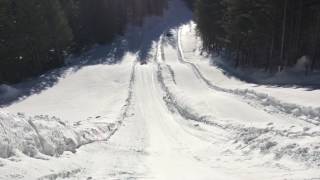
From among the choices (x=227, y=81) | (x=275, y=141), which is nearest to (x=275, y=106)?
(x=275, y=141)

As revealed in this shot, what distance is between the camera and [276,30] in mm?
45188

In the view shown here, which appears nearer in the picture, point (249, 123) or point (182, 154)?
point (182, 154)

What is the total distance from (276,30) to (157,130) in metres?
24.4

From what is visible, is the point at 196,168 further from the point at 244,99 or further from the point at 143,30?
the point at 143,30

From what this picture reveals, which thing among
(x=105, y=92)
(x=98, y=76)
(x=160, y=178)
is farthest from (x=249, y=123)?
(x=98, y=76)

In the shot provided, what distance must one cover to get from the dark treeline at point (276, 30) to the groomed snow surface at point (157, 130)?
4273 mm

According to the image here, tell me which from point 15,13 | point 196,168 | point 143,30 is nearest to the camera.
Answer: point 196,168

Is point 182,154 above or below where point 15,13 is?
below

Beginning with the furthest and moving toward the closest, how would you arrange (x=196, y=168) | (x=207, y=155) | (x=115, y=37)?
1. (x=115, y=37)
2. (x=207, y=155)
3. (x=196, y=168)

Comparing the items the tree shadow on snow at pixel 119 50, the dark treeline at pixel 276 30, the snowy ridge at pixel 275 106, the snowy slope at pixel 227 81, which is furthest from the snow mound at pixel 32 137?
the dark treeline at pixel 276 30

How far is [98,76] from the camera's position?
2114 inches

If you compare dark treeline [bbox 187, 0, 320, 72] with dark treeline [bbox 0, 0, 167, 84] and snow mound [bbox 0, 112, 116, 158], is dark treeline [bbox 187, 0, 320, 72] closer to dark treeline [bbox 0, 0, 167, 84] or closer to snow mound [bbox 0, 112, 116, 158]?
dark treeline [bbox 0, 0, 167, 84]

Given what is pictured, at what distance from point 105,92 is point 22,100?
→ 7.04 m

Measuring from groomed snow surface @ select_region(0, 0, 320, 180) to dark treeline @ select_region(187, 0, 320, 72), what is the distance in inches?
168
